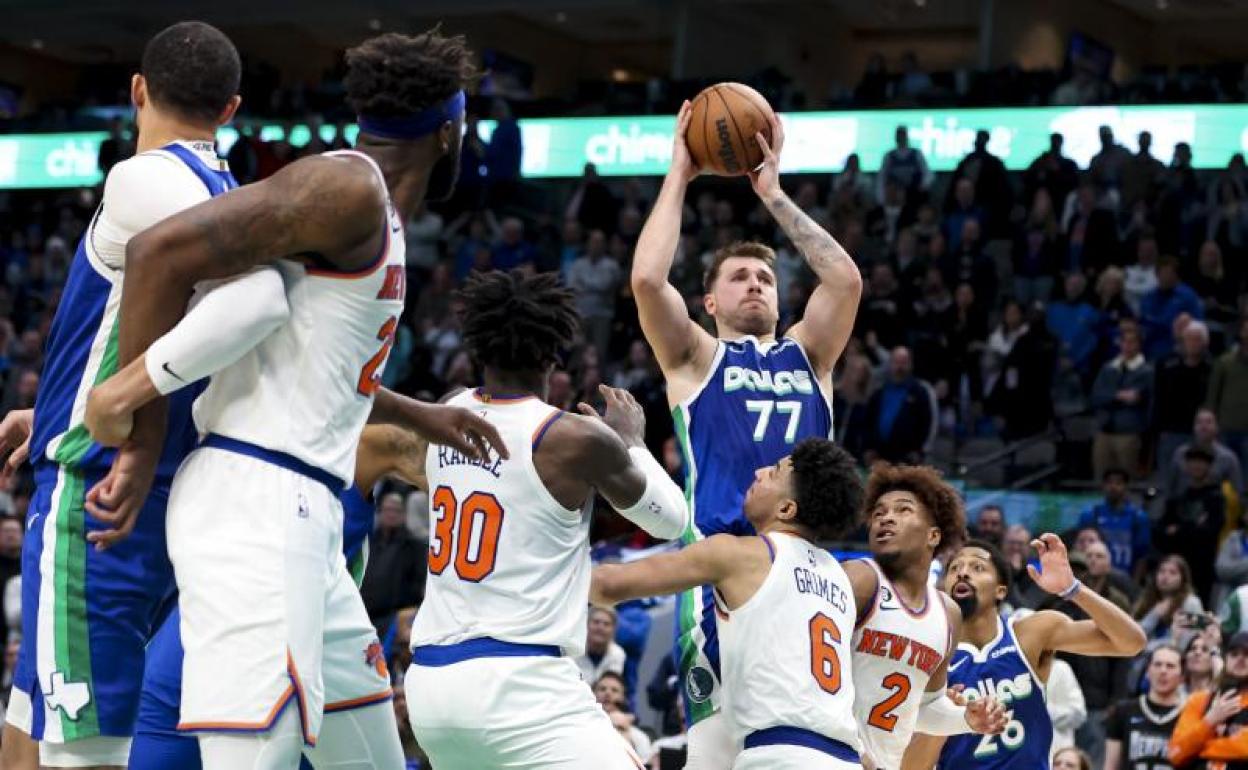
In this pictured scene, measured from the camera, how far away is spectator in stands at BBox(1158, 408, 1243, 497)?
1440 centimetres

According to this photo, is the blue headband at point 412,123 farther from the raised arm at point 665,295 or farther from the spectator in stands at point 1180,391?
the spectator in stands at point 1180,391

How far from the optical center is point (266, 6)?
29.1m

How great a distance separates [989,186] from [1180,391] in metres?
4.85

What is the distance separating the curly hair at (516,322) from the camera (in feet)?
17.6

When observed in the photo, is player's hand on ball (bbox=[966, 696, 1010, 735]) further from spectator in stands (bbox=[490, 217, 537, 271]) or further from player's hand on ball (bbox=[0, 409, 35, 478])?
spectator in stands (bbox=[490, 217, 537, 271])

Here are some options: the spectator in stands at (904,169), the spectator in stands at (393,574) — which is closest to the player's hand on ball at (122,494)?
the spectator in stands at (393,574)

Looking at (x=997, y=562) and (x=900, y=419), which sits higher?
(x=997, y=562)

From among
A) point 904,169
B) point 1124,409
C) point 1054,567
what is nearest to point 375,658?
point 1054,567

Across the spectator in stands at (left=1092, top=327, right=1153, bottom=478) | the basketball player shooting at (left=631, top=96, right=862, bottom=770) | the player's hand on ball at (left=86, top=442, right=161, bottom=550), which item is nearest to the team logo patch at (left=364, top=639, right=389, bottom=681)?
the player's hand on ball at (left=86, top=442, right=161, bottom=550)

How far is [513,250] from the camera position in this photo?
2100 centimetres

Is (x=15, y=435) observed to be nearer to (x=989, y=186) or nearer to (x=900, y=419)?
(x=900, y=419)

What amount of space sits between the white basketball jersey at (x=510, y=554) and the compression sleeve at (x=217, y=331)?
124cm

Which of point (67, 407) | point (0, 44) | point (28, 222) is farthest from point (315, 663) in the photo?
point (0, 44)

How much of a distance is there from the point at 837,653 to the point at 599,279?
14.1 m
